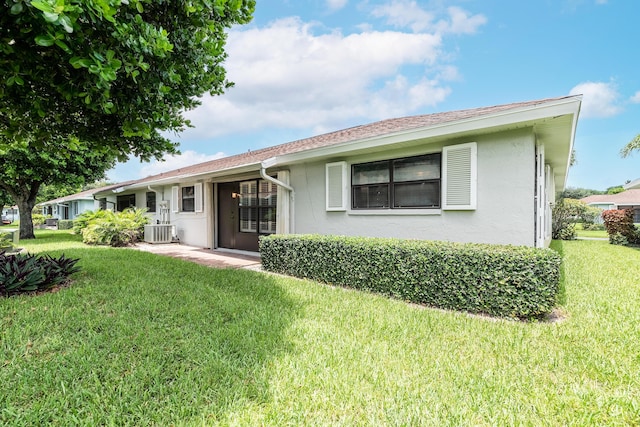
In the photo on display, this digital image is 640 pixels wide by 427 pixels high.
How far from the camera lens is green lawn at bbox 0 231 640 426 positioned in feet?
7.26

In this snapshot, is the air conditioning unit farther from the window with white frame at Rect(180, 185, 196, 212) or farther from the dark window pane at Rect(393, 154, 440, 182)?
the dark window pane at Rect(393, 154, 440, 182)

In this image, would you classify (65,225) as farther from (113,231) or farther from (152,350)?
(152,350)

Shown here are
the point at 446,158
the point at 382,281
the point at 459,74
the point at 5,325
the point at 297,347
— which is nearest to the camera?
the point at 297,347

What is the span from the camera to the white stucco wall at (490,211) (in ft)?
16.5

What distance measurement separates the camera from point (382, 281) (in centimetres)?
532

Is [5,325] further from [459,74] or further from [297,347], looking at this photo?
[459,74]

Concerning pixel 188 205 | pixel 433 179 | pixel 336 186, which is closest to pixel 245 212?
pixel 188 205

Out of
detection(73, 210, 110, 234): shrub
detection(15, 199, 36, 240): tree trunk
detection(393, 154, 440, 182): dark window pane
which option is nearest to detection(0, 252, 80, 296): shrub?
detection(393, 154, 440, 182): dark window pane

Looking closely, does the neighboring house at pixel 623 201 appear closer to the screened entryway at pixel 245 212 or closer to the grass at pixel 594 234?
the grass at pixel 594 234

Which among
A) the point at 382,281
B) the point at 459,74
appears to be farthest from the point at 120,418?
the point at 459,74

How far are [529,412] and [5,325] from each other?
Result: 5.51 meters

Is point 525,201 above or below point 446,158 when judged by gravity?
below

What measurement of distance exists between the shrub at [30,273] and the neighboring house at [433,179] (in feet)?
15.5

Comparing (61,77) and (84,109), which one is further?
(84,109)
